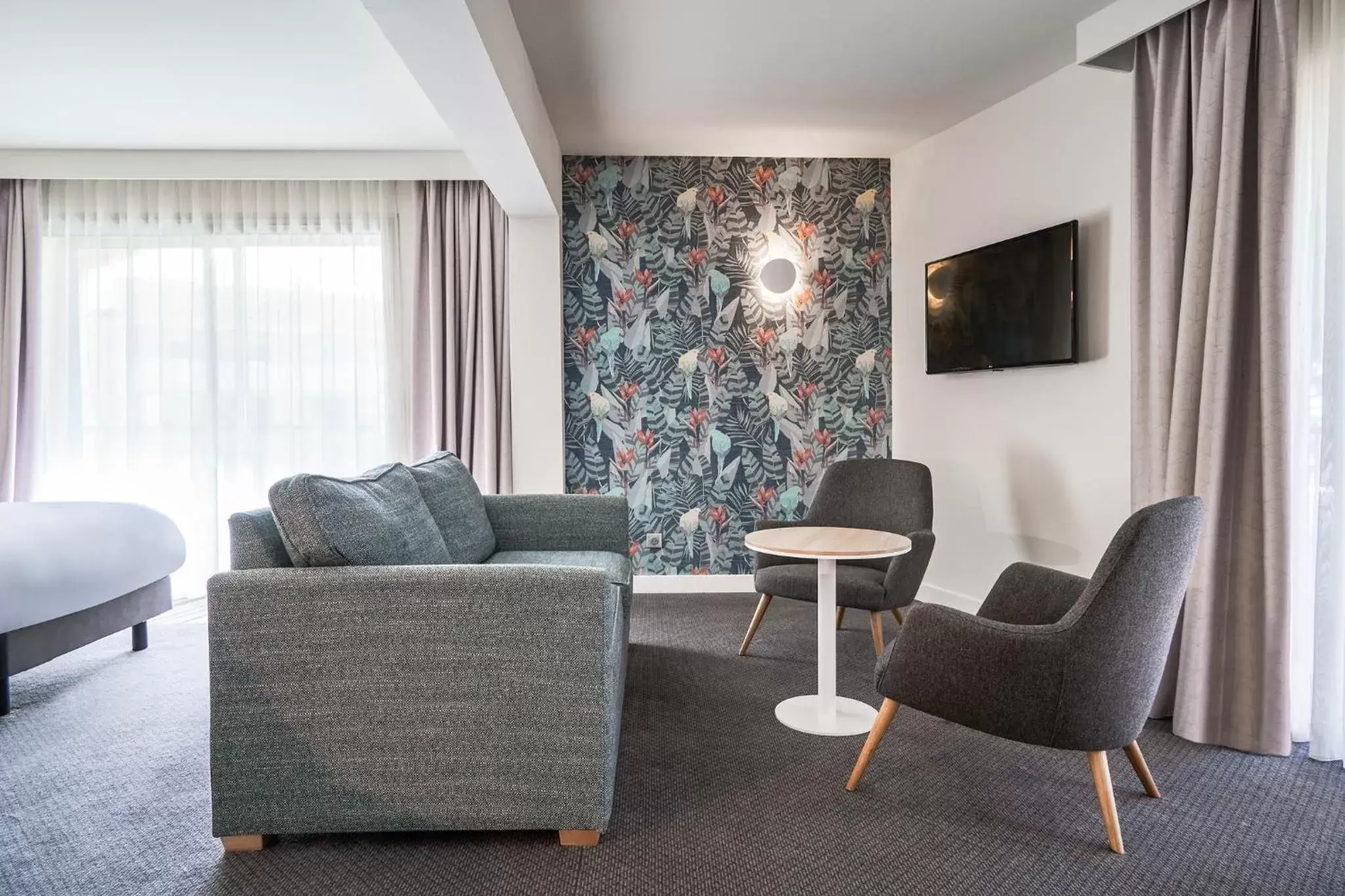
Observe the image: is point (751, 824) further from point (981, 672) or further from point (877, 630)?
point (877, 630)

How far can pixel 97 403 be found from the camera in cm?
455

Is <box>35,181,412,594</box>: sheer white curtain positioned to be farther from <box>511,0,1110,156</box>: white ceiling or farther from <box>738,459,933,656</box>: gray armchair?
<box>738,459,933,656</box>: gray armchair

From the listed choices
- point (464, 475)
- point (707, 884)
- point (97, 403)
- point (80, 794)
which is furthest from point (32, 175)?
point (707, 884)

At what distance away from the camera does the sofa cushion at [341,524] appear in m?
1.85

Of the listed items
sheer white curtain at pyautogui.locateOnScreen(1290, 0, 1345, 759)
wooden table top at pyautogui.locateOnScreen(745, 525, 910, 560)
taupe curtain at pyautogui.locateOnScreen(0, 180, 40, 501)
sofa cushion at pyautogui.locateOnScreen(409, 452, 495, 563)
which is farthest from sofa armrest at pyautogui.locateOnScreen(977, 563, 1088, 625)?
taupe curtain at pyautogui.locateOnScreen(0, 180, 40, 501)

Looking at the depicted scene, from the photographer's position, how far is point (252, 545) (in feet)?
6.27

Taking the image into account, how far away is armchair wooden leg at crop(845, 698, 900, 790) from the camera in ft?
6.79

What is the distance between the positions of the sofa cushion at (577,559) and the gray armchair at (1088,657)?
1.24 metres

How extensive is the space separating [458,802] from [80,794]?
1.24m

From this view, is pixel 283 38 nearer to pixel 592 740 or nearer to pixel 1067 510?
pixel 592 740

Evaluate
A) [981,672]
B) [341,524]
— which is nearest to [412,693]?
[341,524]

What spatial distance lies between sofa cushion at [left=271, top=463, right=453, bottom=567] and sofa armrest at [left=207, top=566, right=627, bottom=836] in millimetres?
71

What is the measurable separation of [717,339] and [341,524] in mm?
3047

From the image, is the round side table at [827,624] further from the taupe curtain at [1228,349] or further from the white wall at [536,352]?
the white wall at [536,352]
